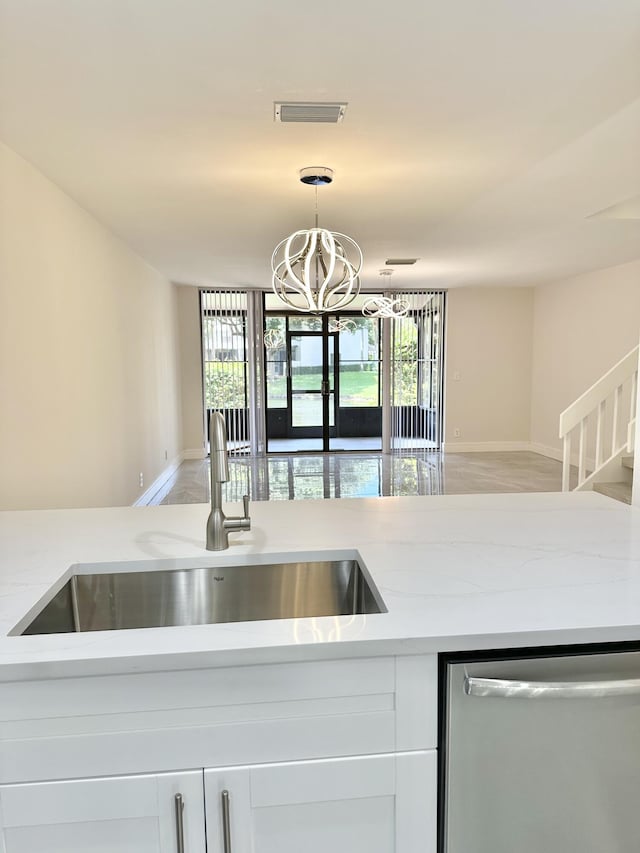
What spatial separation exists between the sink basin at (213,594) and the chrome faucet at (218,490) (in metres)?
0.07

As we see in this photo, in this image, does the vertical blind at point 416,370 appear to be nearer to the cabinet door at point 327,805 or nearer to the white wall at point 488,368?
the white wall at point 488,368

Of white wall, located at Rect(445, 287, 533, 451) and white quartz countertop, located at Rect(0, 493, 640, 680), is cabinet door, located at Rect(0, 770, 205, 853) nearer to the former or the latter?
white quartz countertop, located at Rect(0, 493, 640, 680)

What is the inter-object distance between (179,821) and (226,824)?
3.2 inches

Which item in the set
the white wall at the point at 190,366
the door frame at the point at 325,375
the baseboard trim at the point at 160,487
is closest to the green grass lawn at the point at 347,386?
the door frame at the point at 325,375

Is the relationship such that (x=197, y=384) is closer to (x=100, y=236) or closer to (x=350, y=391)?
(x=350, y=391)

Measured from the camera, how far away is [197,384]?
830 cm

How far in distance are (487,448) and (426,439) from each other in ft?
3.09

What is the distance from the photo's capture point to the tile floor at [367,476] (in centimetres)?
621

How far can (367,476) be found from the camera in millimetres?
7098

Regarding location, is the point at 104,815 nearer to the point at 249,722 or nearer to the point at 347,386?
the point at 249,722

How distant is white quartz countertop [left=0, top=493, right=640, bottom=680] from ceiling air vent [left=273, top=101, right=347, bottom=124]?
1.60 meters

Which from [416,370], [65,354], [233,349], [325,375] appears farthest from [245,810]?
[325,375]

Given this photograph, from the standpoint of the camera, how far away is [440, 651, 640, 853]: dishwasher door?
1.04 m

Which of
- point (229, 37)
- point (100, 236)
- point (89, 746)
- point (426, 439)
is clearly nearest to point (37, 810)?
point (89, 746)
